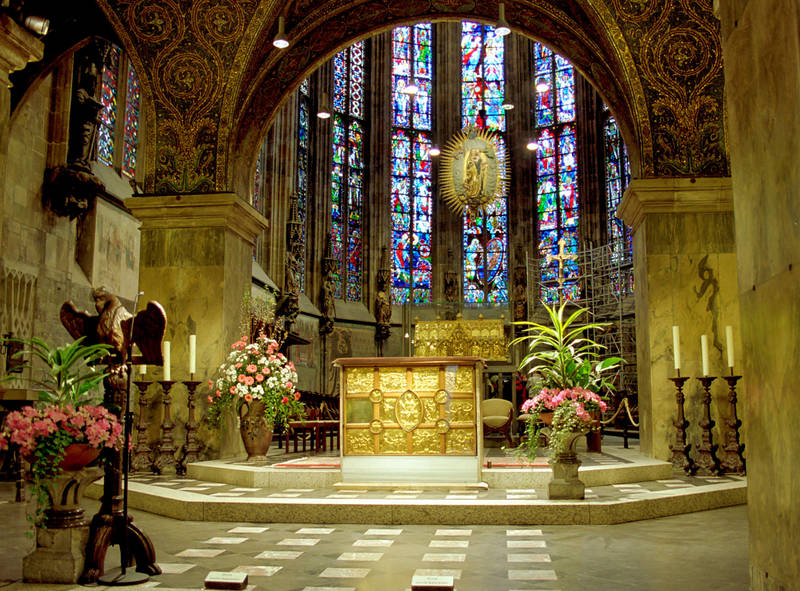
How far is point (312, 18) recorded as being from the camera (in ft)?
34.9

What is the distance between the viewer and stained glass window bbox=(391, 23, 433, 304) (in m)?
23.6

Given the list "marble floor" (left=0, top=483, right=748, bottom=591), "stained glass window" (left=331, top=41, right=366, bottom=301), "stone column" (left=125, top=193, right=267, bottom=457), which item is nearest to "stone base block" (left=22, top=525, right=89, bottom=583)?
"marble floor" (left=0, top=483, right=748, bottom=591)

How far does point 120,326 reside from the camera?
4629 mm

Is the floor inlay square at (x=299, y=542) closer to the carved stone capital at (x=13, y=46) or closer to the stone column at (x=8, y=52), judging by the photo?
the stone column at (x=8, y=52)

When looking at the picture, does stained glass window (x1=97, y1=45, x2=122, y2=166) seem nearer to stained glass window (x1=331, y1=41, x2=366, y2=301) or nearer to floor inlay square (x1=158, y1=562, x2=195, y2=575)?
stained glass window (x1=331, y1=41, x2=366, y2=301)

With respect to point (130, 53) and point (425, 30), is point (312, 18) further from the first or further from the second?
point (425, 30)

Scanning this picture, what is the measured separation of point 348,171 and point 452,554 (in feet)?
61.6

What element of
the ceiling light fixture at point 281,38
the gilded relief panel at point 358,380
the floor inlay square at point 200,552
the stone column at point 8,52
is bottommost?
the floor inlay square at point 200,552

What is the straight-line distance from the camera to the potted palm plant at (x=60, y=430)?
3977 millimetres

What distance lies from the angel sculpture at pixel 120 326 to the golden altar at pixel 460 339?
9120 millimetres

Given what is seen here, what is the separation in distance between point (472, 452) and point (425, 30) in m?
19.8

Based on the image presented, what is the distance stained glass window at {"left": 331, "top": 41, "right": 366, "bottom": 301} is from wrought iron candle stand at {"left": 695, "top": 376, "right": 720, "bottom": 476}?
1457 centimetres

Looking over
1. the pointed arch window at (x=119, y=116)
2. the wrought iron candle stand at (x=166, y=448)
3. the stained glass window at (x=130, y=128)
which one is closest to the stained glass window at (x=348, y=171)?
the stained glass window at (x=130, y=128)

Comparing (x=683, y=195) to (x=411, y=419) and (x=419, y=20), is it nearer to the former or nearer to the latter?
(x=419, y=20)
